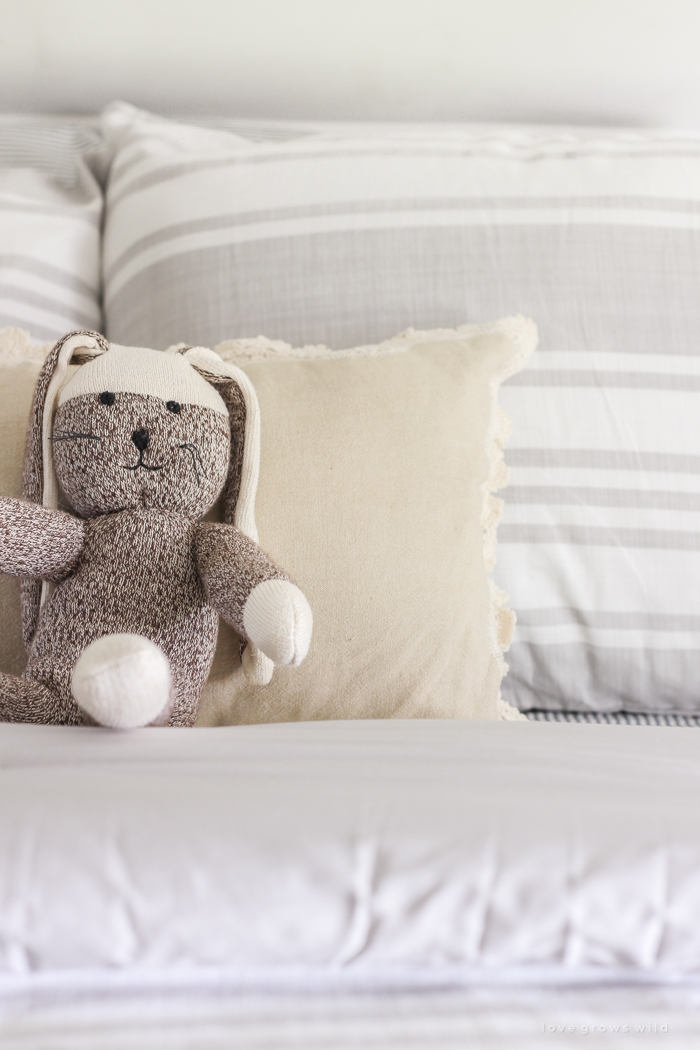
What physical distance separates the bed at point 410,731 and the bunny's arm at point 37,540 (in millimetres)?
103

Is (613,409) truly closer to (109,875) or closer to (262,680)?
(262,680)

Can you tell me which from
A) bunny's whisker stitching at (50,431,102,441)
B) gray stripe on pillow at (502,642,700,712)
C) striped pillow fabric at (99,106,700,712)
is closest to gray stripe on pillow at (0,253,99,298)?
striped pillow fabric at (99,106,700,712)

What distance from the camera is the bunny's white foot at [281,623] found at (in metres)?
0.53

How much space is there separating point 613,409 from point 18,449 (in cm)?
68

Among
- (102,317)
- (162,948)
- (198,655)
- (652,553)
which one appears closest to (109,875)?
(162,948)

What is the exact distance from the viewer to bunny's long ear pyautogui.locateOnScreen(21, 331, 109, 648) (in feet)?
2.26

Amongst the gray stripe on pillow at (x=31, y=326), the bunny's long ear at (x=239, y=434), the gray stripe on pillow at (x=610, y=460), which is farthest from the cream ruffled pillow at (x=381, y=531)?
the gray stripe on pillow at (x=31, y=326)

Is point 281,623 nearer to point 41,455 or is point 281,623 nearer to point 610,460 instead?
point 41,455

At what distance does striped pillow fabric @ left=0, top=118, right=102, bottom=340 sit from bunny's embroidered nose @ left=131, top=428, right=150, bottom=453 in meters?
0.45

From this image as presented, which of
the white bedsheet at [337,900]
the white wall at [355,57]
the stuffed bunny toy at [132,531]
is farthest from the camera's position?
the white wall at [355,57]

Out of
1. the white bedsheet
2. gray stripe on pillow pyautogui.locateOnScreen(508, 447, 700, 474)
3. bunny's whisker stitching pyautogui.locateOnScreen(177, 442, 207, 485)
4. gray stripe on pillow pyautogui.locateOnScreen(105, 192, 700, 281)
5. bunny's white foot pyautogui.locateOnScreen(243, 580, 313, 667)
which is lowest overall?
the white bedsheet

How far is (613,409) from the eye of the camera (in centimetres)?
91

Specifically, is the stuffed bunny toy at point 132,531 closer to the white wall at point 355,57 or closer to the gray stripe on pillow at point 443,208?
the gray stripe on pillow at point 443,208

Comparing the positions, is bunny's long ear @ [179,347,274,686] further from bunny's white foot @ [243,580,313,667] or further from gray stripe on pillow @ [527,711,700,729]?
gray stripe on pillow @ [527,711,700,729]
